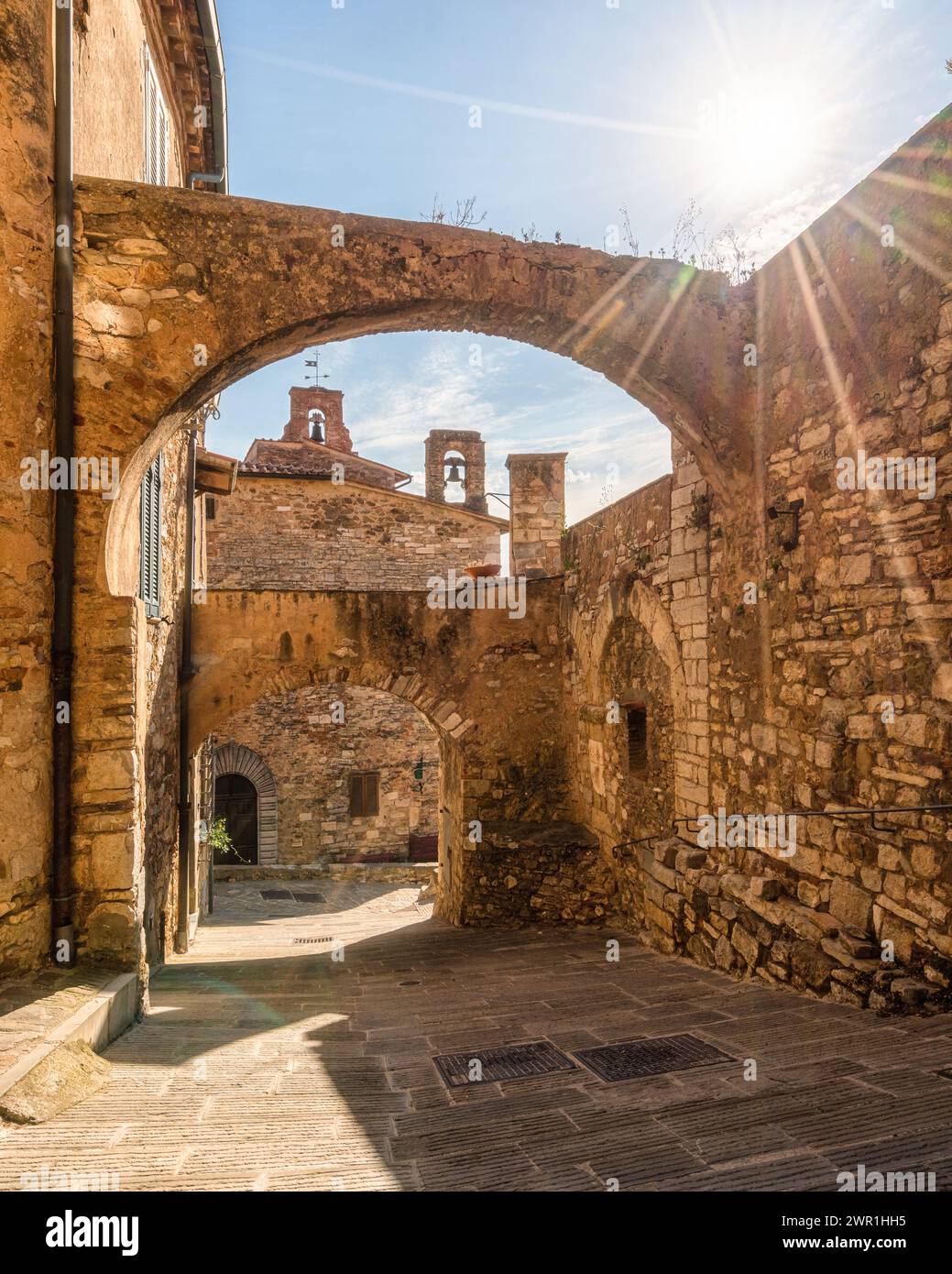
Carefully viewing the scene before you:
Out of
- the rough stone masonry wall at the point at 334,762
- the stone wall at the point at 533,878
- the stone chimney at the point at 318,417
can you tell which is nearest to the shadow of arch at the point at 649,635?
the stone wall at the point at 533,878

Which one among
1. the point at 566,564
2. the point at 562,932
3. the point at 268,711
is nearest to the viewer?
the point at 562,932

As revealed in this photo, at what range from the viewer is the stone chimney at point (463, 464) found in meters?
18.9

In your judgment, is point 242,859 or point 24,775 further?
point 242,859

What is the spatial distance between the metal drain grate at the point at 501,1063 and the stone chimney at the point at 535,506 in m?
7.28

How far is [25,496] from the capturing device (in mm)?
4023

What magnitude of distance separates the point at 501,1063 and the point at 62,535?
3451mm

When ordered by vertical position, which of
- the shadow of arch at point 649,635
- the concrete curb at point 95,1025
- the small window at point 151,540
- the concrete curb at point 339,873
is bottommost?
the concrete curb at point 339,873

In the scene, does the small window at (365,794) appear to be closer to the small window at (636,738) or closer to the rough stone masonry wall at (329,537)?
the rough stone masonry wall at (329,537)

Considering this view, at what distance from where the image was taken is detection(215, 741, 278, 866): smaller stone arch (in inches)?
614

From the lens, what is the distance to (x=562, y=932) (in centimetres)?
789

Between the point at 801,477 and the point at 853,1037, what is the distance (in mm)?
3035
